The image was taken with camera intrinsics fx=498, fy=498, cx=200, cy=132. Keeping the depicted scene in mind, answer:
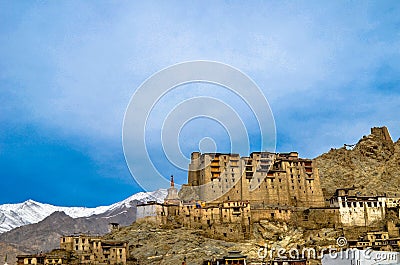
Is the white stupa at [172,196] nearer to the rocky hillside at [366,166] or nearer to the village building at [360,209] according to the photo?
the village building at [360,209]

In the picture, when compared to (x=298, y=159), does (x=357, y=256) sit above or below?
below

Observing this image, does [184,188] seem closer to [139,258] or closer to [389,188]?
[139,258]

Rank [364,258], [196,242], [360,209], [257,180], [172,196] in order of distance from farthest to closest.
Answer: [172,196] → [257,180] → [360,209] → [196,242] → [364,258]

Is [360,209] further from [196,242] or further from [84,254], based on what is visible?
[84,254]

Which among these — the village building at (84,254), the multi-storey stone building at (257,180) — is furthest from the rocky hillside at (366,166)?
the village building at (84,254)

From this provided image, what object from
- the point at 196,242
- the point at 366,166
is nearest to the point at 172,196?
the point at 196,242

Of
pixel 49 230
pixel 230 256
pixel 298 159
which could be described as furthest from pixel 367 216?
pixel 49 230

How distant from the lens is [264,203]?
3661 inches

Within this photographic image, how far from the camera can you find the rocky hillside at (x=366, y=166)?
107 meters

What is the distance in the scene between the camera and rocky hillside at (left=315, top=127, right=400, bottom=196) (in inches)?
4208

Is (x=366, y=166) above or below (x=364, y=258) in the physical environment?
above

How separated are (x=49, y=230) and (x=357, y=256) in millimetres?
138972

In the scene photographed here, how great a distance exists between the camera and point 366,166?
372 feet

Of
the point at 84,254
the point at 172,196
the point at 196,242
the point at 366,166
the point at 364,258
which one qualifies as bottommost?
the point at 364,258
